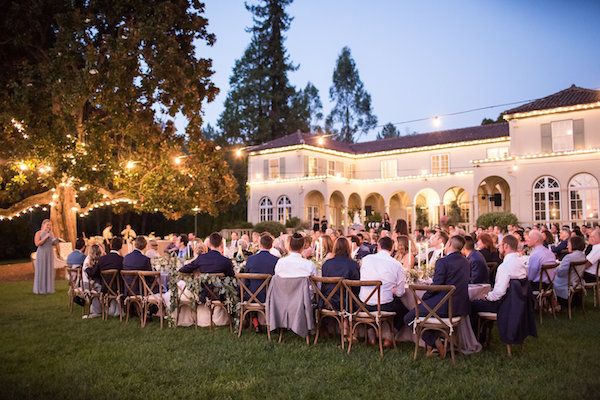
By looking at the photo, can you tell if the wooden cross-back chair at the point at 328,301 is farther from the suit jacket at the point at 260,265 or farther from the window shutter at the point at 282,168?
the window shutter at the point at 282,168

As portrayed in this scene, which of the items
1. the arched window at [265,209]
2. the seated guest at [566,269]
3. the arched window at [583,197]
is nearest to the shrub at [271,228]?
the arched window at [265,209]

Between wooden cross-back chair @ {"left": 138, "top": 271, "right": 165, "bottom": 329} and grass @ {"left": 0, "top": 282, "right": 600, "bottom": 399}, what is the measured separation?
48 centimetres

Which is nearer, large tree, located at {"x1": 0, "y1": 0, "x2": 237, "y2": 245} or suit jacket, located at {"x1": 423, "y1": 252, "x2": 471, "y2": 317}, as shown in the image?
suit jacket, located at {"x1": 423, "y1": 252, "x2": 471, "y2": 317}

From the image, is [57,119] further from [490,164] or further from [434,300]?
[490,164]

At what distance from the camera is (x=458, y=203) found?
112 feet

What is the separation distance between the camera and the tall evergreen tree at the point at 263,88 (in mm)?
47625

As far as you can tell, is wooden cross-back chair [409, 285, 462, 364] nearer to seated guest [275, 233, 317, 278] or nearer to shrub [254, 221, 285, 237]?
seated guest [275, 233, 317, 278]

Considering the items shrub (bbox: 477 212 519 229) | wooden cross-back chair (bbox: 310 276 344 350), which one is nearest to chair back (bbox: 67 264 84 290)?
wooden cross-back chair (bbox: 310 276 344 350)

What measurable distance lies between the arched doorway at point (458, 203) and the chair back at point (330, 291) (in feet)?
86.7

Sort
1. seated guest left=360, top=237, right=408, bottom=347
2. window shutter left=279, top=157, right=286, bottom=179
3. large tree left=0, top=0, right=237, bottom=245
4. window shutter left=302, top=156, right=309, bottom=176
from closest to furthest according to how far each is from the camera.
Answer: seated guest left=360, top=237, right=408, bottom=347
large tree left=0, top=0, right=237, bottom=245
window shutter left=302, top=156, right=309, bottom=176
window shutter left=279, top=157, right=286, bottom=179

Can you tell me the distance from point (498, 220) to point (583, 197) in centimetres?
443

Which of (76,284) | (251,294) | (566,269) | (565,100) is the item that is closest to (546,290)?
(566,269)

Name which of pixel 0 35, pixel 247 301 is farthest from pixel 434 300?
pixel 0 35

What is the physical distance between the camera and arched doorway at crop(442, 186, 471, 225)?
32.4m
